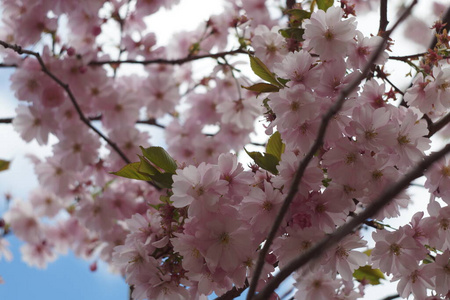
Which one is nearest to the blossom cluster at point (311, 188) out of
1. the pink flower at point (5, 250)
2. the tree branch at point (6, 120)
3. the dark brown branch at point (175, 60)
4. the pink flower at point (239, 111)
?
the dark brown branch at point (175, 60)

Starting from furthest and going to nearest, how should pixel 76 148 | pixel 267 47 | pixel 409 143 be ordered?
pixel 76 148 < pixel 267 47 < pixel 409 143

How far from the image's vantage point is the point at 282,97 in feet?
3.60

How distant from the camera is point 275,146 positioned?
4.14ft

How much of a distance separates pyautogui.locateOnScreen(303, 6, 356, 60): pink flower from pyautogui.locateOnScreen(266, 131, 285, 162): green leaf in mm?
242

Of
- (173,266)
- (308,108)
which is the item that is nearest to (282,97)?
(308,108)

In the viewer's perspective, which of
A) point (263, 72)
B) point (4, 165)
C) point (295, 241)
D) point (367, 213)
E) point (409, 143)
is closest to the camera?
point (367, 213)

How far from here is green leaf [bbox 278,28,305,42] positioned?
1.44 metres

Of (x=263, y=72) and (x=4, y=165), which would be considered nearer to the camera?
(x=263, y=72)

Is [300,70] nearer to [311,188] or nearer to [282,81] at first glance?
[282,81]

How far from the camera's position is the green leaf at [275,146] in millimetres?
1257

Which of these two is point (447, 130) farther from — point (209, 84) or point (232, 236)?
point (232, 236)

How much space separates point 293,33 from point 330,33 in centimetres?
27

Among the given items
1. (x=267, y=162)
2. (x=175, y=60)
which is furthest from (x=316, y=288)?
(x=175, y=60)

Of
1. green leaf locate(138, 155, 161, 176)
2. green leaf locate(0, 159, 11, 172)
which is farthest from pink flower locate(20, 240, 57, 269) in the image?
green leaf locate(138, 155, 161, 176)
